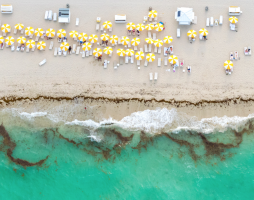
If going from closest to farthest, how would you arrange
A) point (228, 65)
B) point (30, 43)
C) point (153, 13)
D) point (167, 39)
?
point (228, 65)
point (167, 39)
point (30, 43)
point (153, 13)

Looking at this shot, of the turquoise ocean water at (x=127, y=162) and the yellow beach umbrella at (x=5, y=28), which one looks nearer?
the turquoise ocean water at (x=127, y=162)

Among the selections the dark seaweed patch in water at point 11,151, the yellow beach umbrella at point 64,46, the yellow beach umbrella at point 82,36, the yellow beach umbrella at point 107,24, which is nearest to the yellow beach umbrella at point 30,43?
the yellow beach umbrella at point 64,46

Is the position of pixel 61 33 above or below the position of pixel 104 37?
above

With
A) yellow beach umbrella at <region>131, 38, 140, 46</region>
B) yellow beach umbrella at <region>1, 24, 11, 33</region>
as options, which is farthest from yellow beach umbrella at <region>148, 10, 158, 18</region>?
yellow beach umbrella at <region>1, 24, 11, 33</region>

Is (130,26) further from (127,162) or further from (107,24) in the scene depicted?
(127,162)

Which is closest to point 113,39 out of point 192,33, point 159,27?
point 159,27

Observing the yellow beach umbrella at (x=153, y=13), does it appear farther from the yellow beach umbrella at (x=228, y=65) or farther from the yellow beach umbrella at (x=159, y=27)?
the yellow beach umbrella at (x=228, y=65)
